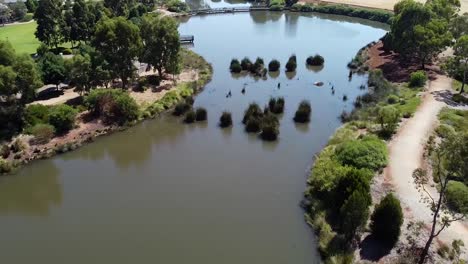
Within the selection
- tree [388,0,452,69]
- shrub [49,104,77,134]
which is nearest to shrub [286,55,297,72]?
tree [388,0,452,69]

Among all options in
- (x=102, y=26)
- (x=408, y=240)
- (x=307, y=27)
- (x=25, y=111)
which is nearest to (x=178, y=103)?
(x=102, y=26)

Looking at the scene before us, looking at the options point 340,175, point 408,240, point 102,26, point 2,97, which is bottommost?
point 408,240

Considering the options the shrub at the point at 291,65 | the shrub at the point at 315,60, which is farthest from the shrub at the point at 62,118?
the shrub at the point at 315,60

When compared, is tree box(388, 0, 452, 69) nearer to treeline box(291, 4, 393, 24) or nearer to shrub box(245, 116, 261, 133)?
shrub box(245, 116, 261, 133)

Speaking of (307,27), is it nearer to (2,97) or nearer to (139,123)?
(139,123)

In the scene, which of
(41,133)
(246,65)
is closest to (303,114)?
(246,65)

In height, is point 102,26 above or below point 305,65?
above
